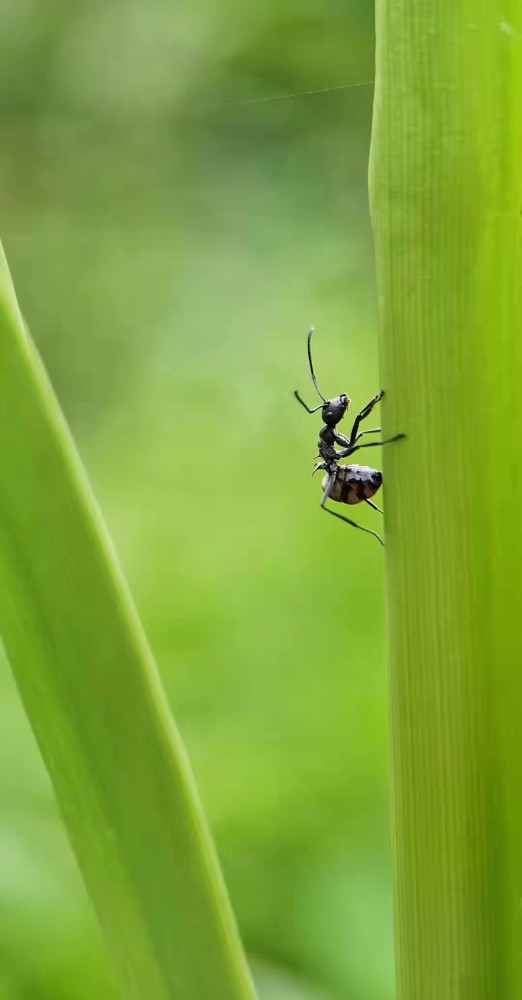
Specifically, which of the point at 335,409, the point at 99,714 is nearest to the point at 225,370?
the point at 335,409

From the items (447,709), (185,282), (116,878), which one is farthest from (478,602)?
(185,282)

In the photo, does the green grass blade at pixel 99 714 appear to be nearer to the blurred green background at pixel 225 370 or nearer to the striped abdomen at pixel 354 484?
the striped abdomen at pixel 354 484

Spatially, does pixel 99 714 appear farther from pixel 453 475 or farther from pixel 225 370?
pixel 225 370

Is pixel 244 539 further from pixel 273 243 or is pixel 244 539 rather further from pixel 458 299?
pixel 458 299

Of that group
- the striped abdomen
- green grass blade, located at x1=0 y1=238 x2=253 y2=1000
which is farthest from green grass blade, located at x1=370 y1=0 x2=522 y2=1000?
the striped abdomen

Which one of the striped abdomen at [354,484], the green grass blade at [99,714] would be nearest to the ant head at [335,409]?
the striped abdomen at [354,484]

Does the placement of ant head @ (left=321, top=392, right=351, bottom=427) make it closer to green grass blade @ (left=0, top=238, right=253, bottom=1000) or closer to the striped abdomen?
the striped abdomen

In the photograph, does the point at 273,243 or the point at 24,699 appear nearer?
Answer: the point at 24,699
